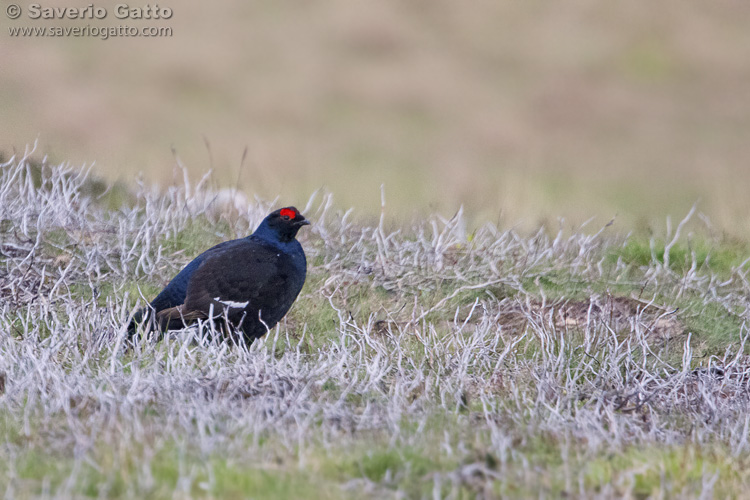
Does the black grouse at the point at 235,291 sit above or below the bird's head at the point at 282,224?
below

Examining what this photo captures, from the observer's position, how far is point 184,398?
4449 mm

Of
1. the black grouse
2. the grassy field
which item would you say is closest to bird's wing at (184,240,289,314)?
the black grouse

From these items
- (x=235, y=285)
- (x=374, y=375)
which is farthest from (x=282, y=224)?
(x=374, y=375)

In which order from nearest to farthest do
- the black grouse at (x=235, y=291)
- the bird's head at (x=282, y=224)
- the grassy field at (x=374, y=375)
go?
1. the grassy field at (x=374, y=375)
2. the black grouse at (x=235, y=291)
3. the bird's head at (x=282, y=224)

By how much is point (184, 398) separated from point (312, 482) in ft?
3.78

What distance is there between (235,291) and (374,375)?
1485 mm

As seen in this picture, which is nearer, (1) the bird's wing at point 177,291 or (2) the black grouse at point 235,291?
(2) the black grouse at point 235,291

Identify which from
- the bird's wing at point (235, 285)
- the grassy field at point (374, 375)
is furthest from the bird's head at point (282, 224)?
the grassy field at point (374, 375)

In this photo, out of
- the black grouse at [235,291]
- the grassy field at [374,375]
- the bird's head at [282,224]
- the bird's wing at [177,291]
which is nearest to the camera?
the grassy field at [374,375]

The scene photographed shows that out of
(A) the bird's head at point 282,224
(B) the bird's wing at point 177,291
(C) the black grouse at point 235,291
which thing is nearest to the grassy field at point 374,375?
(C) the black grouse at point 235,291

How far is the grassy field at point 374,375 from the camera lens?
12.0 feet

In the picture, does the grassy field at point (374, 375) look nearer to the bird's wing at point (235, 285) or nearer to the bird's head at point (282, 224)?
the bird's wing at point (235, 285)

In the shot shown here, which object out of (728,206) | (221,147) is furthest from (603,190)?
(221,147)

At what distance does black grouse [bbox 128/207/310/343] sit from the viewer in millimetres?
5957
